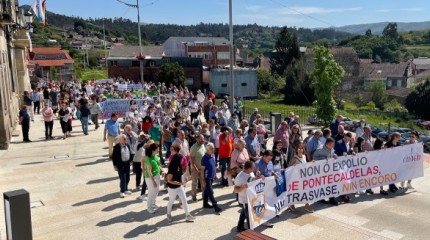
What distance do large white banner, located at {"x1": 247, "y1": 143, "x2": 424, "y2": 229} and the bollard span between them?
13.1ft

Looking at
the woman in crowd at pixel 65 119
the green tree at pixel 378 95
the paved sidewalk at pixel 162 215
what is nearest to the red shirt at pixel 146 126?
the paved sidewalk at pixel 162 215

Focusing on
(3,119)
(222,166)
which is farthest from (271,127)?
(3,119)

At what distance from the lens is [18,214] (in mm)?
7141

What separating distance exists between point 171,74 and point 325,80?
122ft

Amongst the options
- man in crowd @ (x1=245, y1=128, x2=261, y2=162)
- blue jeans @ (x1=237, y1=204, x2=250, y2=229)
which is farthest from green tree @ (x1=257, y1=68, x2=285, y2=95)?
blue jeans @ (x1=237, y1=204, x2=250, y2=229)

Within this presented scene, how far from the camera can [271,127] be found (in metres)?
20.1

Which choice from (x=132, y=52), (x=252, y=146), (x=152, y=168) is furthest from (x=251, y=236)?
(x=132, y=52)

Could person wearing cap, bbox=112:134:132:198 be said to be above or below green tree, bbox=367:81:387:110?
above

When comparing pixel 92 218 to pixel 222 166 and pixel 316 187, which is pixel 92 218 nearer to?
pixel 222 166

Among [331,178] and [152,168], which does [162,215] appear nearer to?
[152,168]

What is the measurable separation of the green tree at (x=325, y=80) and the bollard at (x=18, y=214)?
58.2 feet

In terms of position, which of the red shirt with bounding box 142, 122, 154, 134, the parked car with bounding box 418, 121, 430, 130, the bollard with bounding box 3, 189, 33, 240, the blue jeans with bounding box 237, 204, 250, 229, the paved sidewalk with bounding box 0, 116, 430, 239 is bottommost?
the parked car with bounding box 418, 121, 430, 130

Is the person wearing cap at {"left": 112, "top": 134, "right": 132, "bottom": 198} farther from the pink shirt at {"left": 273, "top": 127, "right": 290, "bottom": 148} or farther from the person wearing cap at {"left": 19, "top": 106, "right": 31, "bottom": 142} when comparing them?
the person wearing cap at {"left": 19, "top": 106, "right": 31, "bottom": 142}

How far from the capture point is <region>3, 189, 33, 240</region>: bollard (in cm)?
709
